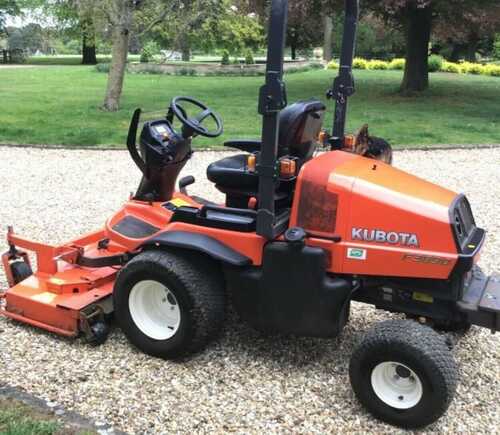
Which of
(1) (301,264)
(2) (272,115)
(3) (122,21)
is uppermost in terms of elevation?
(3) (122,21)

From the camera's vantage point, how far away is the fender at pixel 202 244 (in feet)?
10.4

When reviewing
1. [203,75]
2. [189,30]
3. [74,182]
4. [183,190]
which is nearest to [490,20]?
[189,30]

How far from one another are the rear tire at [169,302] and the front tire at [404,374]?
2.66 ft

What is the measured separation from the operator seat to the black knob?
0.31m

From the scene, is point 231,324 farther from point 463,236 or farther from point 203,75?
point 203,75

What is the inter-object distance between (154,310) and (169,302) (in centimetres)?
12

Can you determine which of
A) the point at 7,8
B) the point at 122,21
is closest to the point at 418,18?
the point at 122,21

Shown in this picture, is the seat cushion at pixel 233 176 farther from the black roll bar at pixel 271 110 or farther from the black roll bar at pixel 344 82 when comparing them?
the black roll bar at pixel 344 82

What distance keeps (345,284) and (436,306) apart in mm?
466

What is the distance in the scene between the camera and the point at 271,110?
113 inches

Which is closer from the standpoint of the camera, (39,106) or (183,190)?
(183,190)

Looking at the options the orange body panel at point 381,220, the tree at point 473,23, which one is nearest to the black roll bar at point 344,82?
the orange body panel at point 381,220

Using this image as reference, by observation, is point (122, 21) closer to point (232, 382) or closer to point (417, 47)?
point (417, 47)

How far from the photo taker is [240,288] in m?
3.24
